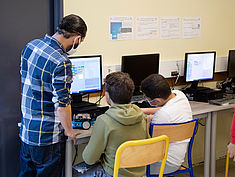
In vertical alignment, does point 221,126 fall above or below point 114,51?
below

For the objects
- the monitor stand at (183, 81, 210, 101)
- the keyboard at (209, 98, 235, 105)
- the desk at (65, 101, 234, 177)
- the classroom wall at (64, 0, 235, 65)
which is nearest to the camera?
the classroom wall at (64, 0, 235, 65)

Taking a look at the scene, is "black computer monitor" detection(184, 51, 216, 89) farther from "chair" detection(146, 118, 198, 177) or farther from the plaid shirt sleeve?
the plaid shirt sleeve

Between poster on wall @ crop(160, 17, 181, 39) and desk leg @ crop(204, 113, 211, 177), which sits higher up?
poster on wall @ crop(160, 17, 181, 39)

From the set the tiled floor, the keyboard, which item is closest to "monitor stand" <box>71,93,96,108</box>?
the keyboard

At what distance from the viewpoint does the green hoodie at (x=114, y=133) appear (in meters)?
2.04

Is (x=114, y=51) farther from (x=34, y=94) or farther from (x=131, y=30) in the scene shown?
(x=34, y=94)

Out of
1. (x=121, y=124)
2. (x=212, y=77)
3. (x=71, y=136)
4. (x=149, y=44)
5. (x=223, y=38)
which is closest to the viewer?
(x=121, y=124)

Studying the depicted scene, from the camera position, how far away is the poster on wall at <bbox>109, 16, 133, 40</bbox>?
126 inches

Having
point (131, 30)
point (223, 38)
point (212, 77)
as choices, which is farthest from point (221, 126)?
point (131, 30)

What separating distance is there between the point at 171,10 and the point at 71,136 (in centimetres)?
198

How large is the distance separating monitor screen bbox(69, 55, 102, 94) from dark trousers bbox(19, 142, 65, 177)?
0.63m

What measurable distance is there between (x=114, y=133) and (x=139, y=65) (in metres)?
1.29

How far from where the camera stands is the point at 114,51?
3260mm

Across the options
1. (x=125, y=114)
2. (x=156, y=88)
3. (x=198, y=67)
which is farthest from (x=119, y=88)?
(x=198, y=67)
